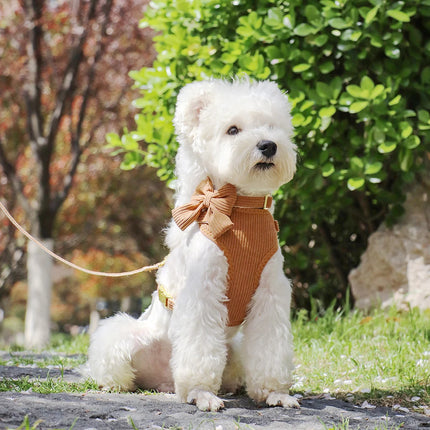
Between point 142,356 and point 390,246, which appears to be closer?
point 142,356

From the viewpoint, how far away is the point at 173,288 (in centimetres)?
320

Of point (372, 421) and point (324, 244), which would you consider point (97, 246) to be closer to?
point (324, 244)

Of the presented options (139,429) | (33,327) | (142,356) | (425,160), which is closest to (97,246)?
(33,327)

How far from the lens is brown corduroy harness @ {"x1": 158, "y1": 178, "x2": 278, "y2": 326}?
2996 millimetres

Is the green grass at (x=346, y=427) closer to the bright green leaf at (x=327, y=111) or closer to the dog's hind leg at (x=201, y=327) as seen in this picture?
the dog's hind leg at (x=201, y=327)

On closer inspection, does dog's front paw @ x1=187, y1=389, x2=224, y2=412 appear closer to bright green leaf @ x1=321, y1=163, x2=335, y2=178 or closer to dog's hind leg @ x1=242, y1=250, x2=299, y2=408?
dog's hind leg @ x1=242, y1=250, x2=299, y2=408

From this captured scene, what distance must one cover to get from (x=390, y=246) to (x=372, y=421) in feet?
8.95

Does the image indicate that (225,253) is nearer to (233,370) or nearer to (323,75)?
(233,370)

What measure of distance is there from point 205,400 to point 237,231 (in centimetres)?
79

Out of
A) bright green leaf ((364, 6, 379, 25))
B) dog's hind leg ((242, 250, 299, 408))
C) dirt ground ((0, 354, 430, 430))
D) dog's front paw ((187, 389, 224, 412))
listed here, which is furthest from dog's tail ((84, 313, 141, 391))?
bright green leaf ((364, 6, 379, 25))

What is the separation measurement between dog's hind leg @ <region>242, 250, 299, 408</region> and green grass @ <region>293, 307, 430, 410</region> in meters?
0.50

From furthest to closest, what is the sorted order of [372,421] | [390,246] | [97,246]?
[97,246], [390,246], [372,421]

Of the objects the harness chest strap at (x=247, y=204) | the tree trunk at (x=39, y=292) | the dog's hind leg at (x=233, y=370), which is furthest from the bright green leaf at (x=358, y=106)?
the tree trunk at (x=39, y=292)

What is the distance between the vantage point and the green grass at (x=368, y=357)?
11.1 feet
